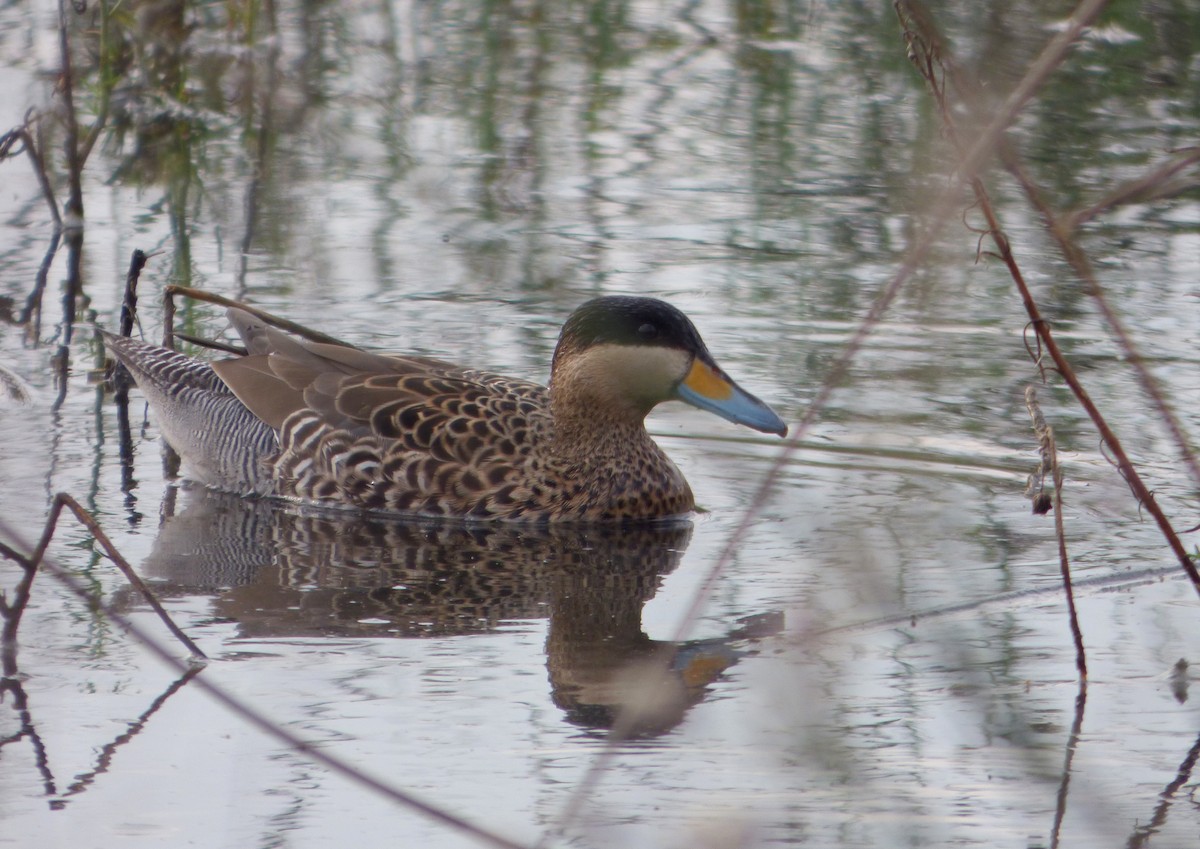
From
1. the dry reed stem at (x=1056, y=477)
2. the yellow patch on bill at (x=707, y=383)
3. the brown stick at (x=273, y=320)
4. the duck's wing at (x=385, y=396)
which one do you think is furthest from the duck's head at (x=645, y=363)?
the dry reed stem at (x=1056, y=477)

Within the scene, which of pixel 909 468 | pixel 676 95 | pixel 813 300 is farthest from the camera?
pixel 676 95

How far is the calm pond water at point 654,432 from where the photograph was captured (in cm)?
456

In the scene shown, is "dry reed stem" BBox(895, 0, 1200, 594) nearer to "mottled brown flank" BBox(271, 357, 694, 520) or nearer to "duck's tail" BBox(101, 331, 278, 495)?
"mottled brown flank" BBox(271, 357, 694, 520)

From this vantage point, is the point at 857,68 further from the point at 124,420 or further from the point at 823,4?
the point at 124,420

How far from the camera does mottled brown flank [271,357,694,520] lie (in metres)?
7.17

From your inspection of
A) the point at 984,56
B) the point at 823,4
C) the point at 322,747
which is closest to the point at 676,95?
the point at 823,4

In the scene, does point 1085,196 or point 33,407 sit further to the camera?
point 1085,196

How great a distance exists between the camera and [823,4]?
14.5 meters

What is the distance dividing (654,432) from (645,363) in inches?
41.8

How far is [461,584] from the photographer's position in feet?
20.8

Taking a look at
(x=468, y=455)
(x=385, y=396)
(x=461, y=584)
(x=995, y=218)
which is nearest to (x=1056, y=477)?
(x=995, y=218)

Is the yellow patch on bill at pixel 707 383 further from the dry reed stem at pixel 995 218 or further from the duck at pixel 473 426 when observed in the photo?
the dry reed stem at pixel 995 218

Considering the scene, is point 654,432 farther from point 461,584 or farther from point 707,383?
point 461,584

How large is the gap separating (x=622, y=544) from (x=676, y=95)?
20.4ft
